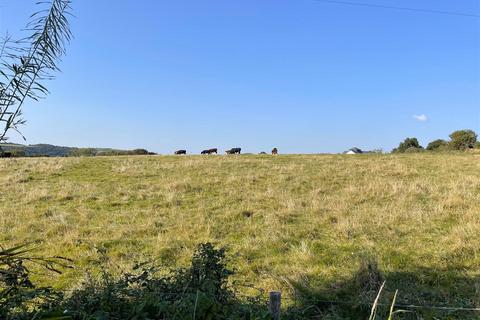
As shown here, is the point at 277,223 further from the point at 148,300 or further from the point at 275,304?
the point at 148,300

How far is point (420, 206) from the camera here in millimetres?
11453

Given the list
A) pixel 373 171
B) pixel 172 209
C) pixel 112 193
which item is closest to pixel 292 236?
pixel 172 209

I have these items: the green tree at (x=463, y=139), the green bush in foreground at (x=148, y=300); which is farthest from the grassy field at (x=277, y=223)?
the green tree at (x=463, y=139)

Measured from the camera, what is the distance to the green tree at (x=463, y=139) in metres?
40.7

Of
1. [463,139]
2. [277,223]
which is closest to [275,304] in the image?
[277,223]

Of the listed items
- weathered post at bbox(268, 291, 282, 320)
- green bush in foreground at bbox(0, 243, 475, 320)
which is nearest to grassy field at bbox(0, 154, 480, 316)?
green bush in foreground at bbox(0, 243, 475, 320)

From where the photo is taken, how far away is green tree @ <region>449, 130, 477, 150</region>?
40678 mm

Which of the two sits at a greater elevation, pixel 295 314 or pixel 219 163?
pixel 219 163

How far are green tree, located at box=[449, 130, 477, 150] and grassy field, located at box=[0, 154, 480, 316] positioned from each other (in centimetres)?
2496

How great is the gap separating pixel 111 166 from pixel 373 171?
521 inches

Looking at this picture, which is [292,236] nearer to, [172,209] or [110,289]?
[172,209]

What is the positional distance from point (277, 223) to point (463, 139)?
40.3 metres

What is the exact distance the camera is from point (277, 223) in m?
10.3

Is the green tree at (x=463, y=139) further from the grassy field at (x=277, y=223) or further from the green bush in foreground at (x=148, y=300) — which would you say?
the green bush in foreground at (x=148, y=300)
